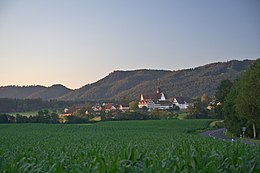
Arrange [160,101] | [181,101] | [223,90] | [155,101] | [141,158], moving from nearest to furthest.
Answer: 1. [141,158]
2. [223,90]
3. [160,101]
4. [155,101]
5. [181,101]

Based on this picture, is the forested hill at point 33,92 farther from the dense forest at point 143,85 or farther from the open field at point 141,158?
the open field at point 141,158

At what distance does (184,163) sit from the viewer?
709 centimetres

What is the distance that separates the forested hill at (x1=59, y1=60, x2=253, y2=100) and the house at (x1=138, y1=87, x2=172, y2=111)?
11.2 meters

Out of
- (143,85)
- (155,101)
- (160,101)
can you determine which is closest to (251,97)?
(160,101)

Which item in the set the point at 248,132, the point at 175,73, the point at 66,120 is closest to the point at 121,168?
the point at 248,132

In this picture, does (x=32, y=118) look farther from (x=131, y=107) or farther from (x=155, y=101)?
(x=155, y=101)

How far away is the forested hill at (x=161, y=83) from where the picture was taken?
167 metres

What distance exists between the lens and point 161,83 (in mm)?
183875

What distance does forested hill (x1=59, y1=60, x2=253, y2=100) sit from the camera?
167 m

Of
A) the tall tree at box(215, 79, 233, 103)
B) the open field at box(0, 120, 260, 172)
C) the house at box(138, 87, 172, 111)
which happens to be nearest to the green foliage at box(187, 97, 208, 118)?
the house at box(138, 87, 172, 111)

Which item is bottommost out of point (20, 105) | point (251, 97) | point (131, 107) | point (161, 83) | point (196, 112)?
point (196, 112)

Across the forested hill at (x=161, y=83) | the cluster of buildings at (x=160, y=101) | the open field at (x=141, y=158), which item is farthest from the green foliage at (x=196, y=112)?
the open field at (x=141, y=158)

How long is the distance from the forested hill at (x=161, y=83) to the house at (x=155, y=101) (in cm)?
1116

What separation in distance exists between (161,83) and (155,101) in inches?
1284
